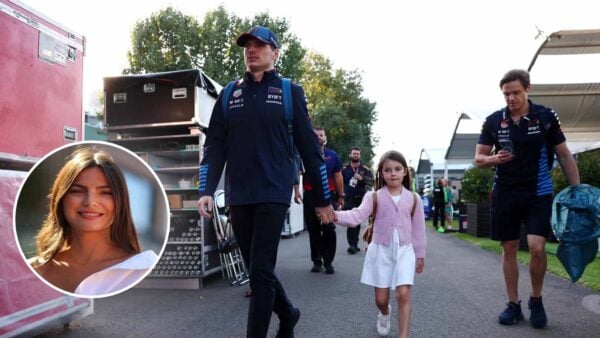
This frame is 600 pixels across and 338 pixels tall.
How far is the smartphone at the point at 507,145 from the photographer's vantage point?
14.2 feet

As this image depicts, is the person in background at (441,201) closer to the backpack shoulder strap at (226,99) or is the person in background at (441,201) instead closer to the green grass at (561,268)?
the green grass at (561,268)

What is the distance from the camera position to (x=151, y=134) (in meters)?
6.95

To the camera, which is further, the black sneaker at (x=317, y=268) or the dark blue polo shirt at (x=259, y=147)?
the black sneaker at (x=317, y=268)

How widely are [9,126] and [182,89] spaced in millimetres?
3308

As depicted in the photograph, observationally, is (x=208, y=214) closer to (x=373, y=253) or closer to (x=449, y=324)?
(x=373, y=253)

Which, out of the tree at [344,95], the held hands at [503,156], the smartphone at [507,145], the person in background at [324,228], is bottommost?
the person in background at [324,228]

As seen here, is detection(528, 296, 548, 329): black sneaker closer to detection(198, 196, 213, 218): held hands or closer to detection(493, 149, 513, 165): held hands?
detection(493, 149, 513, 165): held hands

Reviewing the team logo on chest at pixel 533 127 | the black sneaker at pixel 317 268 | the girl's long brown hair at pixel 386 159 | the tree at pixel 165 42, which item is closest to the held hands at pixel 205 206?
the girl's long brown hair at pixel 386 159

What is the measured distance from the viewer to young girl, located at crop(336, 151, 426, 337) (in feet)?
12.5

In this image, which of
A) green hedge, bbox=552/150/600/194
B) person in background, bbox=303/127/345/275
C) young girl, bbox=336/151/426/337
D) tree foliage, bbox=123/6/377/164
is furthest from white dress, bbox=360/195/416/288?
tree foliage, bbox=123/6/377/164

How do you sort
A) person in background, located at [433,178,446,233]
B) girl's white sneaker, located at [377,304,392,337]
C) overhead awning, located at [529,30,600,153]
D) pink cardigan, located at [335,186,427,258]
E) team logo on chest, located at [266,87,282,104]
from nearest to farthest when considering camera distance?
1. team logo on chest, located at [266,87,282,104]
2. pink cardigan, located at [335,186,427,258]
3. girl's white sneaker, located at [377,304,392,337]
4. overhead awning, located at [529,30,600,153]
5. person in background, located at [433,178,446,233]

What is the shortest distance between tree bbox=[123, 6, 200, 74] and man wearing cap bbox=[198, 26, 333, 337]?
2401 centimetres

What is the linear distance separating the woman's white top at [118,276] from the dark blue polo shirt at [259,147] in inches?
68.1

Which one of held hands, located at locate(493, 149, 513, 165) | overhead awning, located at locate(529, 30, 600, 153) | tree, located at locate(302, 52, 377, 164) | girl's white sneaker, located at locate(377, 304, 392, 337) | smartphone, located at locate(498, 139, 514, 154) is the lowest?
girl's white sneaker, located at locate(377, 304, 392, 337)
